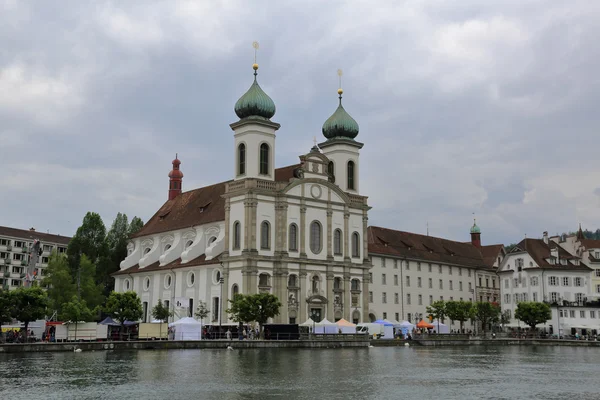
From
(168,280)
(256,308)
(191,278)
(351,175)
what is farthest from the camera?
(351,175)

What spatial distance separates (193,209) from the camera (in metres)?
94.2

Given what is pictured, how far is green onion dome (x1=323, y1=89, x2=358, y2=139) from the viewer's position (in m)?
90.5

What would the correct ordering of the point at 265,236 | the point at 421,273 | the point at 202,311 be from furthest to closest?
the point at 421,273
the point at 202,311
the point at 265,236

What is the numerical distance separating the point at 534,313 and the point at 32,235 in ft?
274

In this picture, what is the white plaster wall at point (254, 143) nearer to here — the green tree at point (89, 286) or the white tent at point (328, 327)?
the white tent at point (328, 327)

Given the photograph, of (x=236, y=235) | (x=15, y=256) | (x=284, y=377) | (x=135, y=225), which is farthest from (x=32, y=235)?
(x=284, y=377)

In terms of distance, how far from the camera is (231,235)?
7900 cm

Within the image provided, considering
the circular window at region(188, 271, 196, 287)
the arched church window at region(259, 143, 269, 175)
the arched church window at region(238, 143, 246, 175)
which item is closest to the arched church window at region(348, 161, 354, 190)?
the arched church window at region(259, 143, 269, 175)

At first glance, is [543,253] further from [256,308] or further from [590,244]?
[256,308]

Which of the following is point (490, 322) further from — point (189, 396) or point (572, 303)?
point (189, 396)

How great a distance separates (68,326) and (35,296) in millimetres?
3657

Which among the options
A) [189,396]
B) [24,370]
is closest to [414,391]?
[189,396]

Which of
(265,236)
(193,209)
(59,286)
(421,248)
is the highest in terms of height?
(193,209)

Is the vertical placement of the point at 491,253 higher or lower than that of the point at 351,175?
lower
